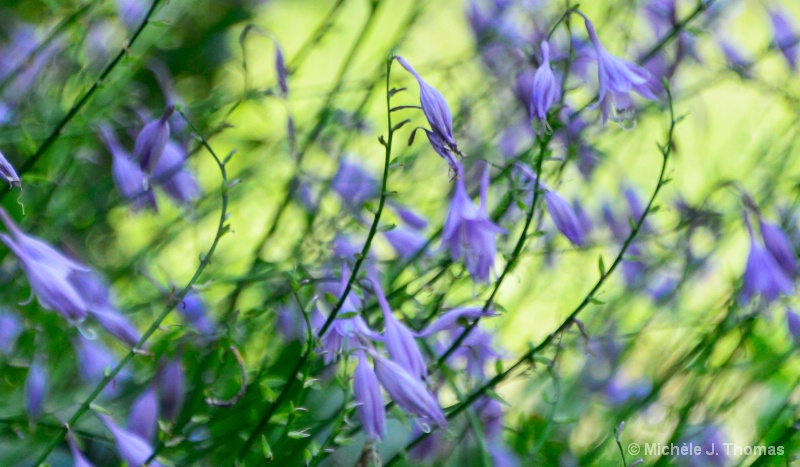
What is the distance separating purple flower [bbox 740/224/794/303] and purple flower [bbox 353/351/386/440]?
37 centimetres

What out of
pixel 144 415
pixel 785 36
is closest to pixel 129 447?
pixel 144 415

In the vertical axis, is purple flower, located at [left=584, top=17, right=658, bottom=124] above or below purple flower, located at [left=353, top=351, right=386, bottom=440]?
above

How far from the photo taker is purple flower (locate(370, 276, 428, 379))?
0.56 meters

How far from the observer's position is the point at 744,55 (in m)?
1.06

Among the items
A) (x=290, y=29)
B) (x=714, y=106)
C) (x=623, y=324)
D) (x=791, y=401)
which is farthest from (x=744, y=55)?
(x=290, y=29)

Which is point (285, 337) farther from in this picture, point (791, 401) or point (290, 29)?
point (290, 29)

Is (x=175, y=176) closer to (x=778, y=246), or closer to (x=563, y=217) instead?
(x=563, y=217)

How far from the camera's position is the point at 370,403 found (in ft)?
1.81

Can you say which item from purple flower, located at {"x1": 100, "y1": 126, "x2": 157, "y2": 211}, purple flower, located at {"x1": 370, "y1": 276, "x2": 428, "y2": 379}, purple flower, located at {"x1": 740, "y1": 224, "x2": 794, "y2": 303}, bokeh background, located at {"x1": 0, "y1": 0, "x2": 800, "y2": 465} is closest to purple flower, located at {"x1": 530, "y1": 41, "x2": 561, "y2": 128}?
bokeh background, located at {"x1": 0, "y1": 0, "x2": 800, "y2": 465}

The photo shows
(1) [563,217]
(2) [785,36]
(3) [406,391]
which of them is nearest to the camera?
(3) [406,391]

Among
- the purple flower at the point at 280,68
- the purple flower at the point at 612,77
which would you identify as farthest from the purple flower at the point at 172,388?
the purple flower at the point at 612,77

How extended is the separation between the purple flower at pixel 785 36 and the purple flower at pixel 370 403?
70 cm

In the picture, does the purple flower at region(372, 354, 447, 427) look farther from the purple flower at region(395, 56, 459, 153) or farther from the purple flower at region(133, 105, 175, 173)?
the purple flower at region(133, 105, 175, 173)

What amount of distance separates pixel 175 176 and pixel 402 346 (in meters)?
0.36
